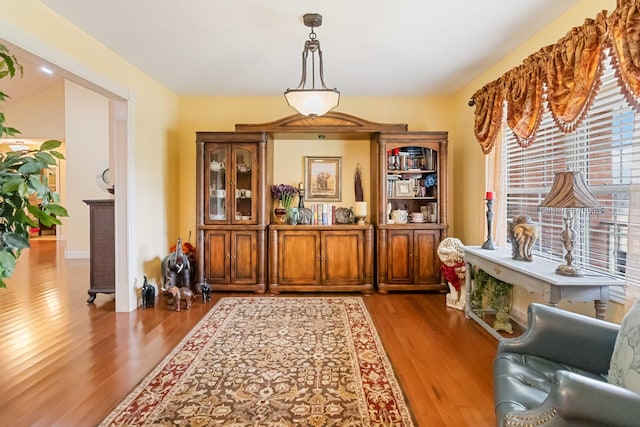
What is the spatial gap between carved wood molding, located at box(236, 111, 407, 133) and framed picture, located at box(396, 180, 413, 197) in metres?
0.66

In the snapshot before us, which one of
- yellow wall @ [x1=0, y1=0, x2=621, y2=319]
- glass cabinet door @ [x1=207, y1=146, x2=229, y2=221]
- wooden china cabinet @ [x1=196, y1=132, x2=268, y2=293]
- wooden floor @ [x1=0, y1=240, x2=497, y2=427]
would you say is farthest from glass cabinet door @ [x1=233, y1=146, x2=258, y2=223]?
wooden floor @ [x1=0, y1=240, x2=497, y2=427]

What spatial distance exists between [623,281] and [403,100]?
3389 mm

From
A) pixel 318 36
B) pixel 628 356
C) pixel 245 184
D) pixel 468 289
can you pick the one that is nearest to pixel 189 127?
pixel 245 184

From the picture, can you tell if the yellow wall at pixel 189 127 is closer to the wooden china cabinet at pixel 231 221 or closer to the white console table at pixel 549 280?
the wooden china cabinet at pixel 231 221

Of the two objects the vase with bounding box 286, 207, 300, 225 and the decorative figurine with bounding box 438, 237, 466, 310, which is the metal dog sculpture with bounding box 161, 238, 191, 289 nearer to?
the vase with bounding box 286, 207, 300, 225

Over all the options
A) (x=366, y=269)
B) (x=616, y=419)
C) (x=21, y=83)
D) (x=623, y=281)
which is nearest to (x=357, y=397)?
(x=616, y=419)

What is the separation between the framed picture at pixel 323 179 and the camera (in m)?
4.84

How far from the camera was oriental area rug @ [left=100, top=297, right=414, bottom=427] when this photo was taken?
191 centimetres

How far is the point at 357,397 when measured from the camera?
6.88ft

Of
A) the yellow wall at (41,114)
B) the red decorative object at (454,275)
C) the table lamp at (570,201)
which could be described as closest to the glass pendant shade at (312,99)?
the table lamp at (570,201)

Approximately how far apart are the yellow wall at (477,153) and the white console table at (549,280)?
310 mm

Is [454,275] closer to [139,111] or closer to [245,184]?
[245,184]

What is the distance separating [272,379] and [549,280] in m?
1.86

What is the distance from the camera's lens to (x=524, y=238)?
2.76 m
